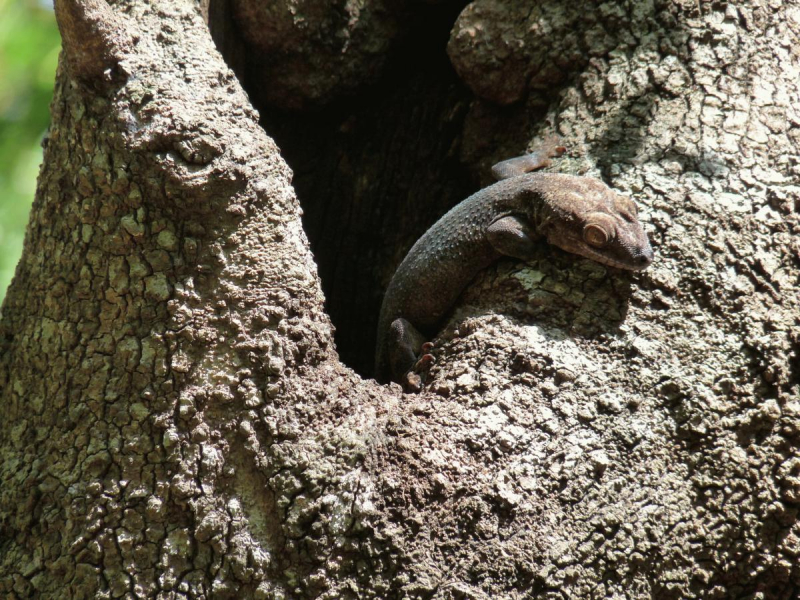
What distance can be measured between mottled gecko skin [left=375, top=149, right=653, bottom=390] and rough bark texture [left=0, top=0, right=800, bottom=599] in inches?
4.1

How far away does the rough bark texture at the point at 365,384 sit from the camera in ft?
7.91

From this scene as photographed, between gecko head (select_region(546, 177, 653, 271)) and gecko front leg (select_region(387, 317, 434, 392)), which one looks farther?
gecko front leg (select_region(387, 317, 434, 392))

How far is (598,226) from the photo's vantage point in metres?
2.94

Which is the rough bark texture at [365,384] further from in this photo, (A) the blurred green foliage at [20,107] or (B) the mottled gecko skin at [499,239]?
(A) the blurred green foliage at [20,107]

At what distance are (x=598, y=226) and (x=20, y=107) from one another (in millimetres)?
3876

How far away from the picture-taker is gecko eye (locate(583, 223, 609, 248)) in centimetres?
291

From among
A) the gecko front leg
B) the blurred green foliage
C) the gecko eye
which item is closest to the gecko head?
the gecko eye

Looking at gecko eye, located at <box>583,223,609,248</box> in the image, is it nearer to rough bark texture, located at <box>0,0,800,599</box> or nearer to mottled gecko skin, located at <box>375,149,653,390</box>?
mottled gecko skin, located at <box>375,149,653,390</box>

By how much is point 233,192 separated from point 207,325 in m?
0.52

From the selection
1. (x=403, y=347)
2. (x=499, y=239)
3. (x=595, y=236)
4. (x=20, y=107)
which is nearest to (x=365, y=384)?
(x=403, y=347)

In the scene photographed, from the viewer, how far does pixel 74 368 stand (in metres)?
2.71

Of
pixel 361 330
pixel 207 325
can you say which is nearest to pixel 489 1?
pixel 361 330

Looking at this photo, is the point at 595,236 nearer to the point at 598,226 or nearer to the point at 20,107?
the point at 598,226

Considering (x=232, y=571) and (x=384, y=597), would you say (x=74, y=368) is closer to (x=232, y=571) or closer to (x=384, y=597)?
(x=232, y=571)
